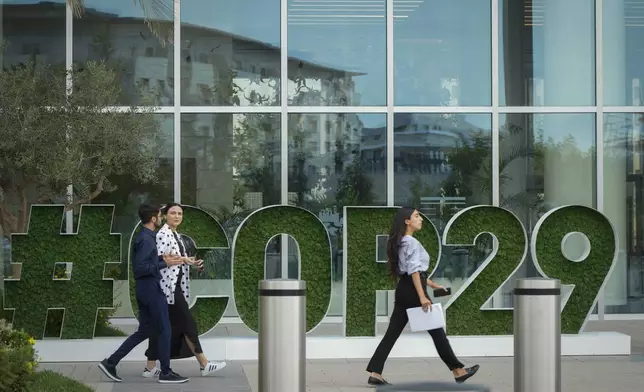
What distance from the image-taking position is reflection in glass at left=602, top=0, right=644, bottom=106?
17984 mm

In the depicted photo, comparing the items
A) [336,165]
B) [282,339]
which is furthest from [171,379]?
[336,165]

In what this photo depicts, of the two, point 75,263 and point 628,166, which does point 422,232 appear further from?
point 628,166

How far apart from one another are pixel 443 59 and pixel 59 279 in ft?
24.3

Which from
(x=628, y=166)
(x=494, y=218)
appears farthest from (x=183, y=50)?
(x=628, y=166)

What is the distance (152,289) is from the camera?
11086mm

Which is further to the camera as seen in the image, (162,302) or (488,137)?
(488,137)

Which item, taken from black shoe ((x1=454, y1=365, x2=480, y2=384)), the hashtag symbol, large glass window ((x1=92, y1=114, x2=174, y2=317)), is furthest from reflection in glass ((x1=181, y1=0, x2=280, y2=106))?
black shoe ((x1=454, y1=365, x2=480, y2=384))

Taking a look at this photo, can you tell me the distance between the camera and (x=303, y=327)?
709cm

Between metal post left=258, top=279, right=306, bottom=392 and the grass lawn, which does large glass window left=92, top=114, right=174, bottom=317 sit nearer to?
the grass lawn

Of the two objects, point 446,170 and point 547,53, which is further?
point 547,53

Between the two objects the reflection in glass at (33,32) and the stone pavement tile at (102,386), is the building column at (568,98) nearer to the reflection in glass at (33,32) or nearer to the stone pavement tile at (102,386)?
the reflection in glass at (33,32)

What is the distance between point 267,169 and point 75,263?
15.7 ft

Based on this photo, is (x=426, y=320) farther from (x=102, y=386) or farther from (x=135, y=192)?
(x=135, y=192)

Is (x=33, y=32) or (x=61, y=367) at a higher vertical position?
(x=33, y=32)
